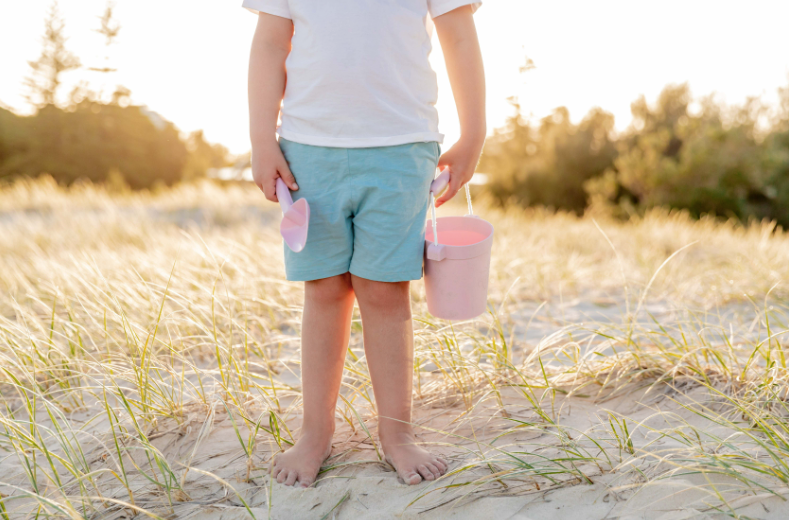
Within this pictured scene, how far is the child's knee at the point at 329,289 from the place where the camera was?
1.44 m

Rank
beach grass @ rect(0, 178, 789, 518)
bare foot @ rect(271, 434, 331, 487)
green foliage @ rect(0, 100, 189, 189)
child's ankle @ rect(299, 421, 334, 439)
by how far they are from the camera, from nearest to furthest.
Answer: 1. beach grass @ rect(0, 178, 789, 518)
2. bare foot @ rect(271, 434, 331, 487)
3. child's ankle @ rect(299, 421, 334, 439)
4. green foliage @ rect(0, 100, 189, 189)

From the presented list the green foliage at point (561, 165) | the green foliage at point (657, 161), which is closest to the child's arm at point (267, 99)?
the green foliage at point (657, 161)

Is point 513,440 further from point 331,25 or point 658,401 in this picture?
point 331,25

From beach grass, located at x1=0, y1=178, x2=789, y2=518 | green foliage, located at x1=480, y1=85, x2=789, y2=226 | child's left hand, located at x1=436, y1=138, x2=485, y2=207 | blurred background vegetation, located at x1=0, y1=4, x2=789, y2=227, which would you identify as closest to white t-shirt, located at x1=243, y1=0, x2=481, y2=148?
child's left hand, located at x1=436, y1=138, x2=485, y2=207

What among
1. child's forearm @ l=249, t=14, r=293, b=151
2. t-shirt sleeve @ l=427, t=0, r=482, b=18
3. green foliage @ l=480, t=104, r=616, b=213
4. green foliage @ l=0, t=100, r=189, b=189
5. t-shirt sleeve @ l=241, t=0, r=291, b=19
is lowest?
green foliage @ l=480, t=104, r=616, b=213

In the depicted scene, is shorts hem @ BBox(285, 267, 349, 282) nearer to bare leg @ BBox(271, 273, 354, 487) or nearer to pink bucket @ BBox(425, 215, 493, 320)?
bare leg @ BBox(271, 273, 354, 487)

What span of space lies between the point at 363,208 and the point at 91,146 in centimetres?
2302

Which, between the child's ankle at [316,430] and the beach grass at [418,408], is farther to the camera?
the child's ankle at [316,430]

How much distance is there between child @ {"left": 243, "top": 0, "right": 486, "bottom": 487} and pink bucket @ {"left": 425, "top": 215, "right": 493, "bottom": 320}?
0.18ft

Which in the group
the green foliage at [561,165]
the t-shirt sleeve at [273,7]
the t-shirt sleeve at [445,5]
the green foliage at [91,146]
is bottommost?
the green foliage at [561,165]

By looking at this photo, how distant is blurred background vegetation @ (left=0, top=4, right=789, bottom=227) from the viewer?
1498 centimetres

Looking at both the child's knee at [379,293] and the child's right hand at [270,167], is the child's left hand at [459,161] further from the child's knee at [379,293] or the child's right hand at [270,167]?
the child's right hand at [270,167]

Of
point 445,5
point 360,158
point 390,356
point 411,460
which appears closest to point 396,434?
point 411,460

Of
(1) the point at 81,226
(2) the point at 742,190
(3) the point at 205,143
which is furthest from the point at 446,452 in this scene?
(3) the point at 205,143
